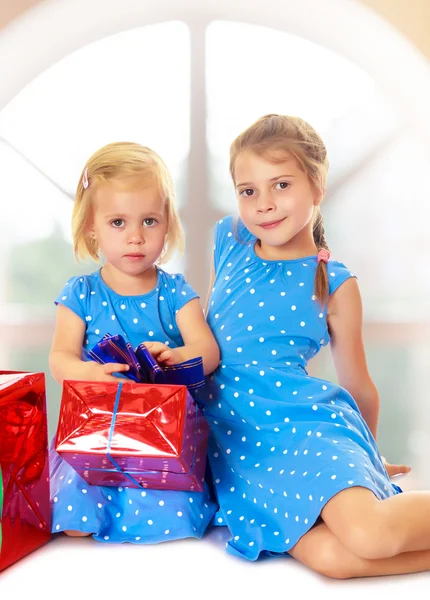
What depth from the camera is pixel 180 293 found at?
1.57 m

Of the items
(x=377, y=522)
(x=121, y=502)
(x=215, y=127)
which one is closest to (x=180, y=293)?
(x=121, y=502)

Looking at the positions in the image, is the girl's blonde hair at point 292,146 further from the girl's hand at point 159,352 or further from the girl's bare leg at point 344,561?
the girl's bare leg at point 344,561

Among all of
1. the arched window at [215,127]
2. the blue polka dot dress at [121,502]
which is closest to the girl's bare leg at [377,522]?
the blue polka dot dress at [121,502]

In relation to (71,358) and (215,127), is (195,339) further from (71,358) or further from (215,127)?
(215,127)

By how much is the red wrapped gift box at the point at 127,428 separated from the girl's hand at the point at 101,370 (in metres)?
0.07

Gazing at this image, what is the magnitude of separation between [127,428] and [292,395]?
0.37 meters

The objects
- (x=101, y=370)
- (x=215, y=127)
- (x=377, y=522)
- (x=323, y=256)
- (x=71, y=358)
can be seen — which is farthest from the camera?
(x=215, y=127)

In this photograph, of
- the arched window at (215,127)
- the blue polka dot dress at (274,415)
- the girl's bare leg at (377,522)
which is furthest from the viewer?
the arched window at (215,127)

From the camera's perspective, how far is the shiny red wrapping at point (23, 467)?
3.99ft

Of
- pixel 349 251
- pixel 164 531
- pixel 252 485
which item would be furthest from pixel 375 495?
pixel 349 251

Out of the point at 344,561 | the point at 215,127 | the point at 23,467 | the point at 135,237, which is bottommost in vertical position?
the point at 344,561

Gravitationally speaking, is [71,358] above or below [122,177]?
below

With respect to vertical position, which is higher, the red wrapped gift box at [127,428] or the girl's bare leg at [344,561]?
the red wrapped gift box at [127,428]

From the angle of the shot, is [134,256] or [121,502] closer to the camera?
[121,502]
